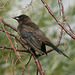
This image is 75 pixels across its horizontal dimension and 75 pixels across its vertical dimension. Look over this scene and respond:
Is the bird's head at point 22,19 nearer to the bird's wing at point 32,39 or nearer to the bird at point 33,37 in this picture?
the bird at point 33,37

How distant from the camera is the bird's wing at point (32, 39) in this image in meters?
4.78

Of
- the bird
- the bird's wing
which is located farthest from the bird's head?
the bird's wing

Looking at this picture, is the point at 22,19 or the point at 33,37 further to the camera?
the point at 22,19

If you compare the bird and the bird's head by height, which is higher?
the bird's head

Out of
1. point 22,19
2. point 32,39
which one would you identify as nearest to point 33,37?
point 32,39

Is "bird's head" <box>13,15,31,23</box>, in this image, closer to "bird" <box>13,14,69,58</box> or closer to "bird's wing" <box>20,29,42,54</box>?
"bird" <box>13,14,69,58</box>

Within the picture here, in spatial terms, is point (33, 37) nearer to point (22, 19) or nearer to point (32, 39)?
point (32, 39)

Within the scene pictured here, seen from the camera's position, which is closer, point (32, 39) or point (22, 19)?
point (32, 39)

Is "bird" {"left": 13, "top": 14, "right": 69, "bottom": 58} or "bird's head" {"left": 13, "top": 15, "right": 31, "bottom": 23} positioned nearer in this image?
"bird" {"left": 13, "top": 14, "right": 69, "bottom": 58}

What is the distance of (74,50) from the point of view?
8469 mm

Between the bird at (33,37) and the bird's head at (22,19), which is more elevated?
the bird's head at (22,19)

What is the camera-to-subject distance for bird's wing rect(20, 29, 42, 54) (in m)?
4.78

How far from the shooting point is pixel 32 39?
201 inches

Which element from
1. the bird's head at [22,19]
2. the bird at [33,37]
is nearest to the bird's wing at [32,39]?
the bird at [33,37]
